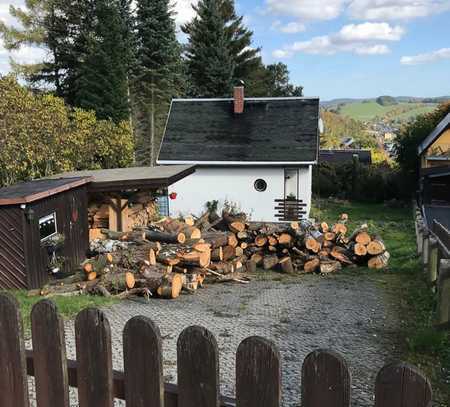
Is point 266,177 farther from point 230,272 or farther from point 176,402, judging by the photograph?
point 176,402

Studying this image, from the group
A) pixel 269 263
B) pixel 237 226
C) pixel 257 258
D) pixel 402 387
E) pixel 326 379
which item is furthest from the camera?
pixel 237 226

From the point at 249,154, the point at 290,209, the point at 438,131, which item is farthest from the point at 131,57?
the point at 438,131

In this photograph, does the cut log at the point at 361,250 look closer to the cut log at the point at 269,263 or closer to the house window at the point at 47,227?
the cut log at the point at 269,263

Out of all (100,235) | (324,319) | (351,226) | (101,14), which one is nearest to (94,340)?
(324,319)

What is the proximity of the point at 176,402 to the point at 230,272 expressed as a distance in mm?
11258

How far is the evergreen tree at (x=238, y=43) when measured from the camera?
47.7m

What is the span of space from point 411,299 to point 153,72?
33.3 meters

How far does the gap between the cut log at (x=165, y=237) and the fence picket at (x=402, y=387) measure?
11691 millimetres

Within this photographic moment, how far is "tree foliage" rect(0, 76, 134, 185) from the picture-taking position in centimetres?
1703

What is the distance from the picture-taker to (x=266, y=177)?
23250mm

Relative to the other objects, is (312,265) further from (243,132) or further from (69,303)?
(243,132)

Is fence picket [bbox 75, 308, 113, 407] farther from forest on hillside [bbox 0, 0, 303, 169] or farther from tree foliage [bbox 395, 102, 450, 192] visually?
tree foliage [bbox 395, 102, 450, 192]

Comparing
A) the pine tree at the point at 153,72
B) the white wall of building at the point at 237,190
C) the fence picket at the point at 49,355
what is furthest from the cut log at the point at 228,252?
the pine tree at the point at 153,72

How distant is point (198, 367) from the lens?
6.50 feet
